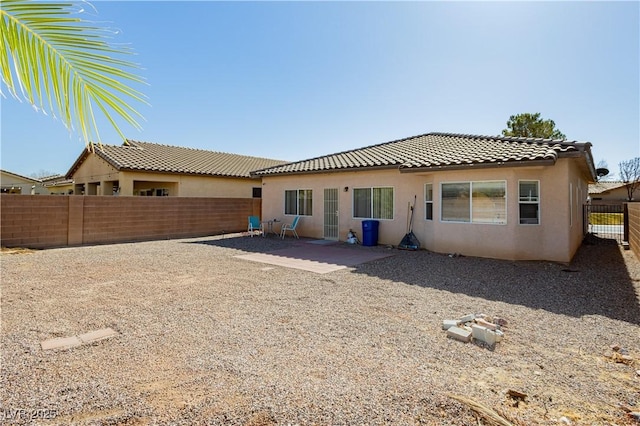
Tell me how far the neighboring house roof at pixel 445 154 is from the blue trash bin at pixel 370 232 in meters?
2.26

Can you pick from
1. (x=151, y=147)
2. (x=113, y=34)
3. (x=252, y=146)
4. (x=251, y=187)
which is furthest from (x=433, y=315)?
(x=252, y=146)

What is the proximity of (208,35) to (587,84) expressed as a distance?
48.0ft

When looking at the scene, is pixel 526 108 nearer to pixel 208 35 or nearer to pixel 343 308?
pixel 208 35

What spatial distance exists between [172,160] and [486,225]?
62.9 feet

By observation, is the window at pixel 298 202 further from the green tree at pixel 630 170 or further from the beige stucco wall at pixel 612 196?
the green tree at pixel 630 170

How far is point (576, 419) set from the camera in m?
2.93

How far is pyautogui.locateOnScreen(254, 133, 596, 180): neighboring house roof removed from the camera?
9.55 meters

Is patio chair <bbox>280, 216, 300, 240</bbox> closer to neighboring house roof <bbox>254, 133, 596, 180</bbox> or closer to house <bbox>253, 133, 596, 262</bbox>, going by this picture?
house <bbox>253, 133, 596, 262</bbox>

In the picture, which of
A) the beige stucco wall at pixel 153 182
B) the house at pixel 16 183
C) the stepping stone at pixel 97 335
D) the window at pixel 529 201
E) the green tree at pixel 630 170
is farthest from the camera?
the green tree at pixel 630 170

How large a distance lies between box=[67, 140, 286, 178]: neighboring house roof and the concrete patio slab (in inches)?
403

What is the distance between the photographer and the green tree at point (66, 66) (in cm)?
156

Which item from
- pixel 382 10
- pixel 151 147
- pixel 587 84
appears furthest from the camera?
pixel 151 147

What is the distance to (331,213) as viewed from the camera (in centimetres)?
1543

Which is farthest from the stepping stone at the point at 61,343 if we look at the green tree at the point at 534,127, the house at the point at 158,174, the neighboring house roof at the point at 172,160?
the green tree at the point at 534,127
